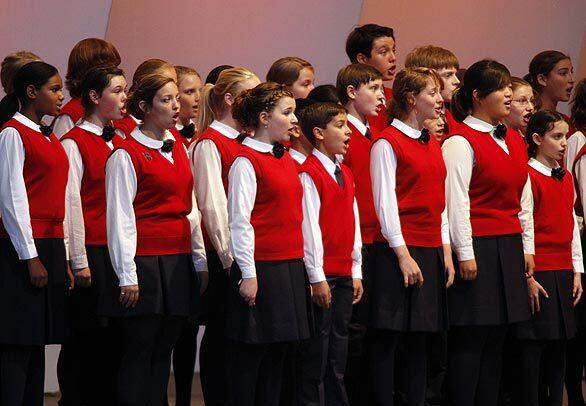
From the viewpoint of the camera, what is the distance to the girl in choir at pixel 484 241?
511cm

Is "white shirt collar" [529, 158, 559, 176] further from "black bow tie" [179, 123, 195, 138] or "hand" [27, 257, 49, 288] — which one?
"hand" [27, 257, 49, 288]

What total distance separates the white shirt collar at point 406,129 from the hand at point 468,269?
1.72 ft

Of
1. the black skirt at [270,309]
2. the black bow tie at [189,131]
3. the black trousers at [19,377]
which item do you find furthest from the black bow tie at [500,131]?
the black trousers at [19,377]

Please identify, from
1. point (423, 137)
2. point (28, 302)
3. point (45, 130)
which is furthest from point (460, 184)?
point (28, 302)

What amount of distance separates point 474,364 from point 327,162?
40.1 inches

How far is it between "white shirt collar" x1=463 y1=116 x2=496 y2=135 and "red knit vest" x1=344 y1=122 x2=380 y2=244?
15.8 inches

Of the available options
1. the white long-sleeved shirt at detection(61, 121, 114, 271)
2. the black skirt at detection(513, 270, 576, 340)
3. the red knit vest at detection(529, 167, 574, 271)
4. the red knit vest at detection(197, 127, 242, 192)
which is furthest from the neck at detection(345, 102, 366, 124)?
the white long-sleeved shirt at detection(61, 121, 114, 271)

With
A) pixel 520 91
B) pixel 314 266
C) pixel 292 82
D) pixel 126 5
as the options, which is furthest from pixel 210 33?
A: pixel 314 266

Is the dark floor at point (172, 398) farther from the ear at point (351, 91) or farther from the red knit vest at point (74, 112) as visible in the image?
the ear at point (351, 91)

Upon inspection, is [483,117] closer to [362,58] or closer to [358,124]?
[358,124]

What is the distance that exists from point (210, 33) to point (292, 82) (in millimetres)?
1240

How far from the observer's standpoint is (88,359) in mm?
5035

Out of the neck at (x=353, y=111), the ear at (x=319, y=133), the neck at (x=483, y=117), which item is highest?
the neck at (x=483, y=117)

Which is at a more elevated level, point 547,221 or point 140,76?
point 140,76
